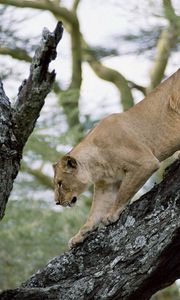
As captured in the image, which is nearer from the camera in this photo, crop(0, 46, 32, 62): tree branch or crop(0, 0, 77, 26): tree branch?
crop(0, 0, 77, 26): tree branch

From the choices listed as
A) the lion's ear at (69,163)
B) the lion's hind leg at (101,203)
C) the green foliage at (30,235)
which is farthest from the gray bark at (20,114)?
the green foliage at (30,235)

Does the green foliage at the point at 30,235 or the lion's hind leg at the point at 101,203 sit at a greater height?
the green foliage at the point at 30,235

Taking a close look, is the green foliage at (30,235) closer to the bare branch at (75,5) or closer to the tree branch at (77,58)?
the tree branch at (77,58)

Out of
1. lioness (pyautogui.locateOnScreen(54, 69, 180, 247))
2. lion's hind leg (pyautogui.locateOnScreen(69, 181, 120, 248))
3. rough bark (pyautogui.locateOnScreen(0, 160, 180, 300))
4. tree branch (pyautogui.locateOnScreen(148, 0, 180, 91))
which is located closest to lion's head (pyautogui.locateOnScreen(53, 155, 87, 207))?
lioness (pyautogui.locateOnScreen(54, 69, 180, 247))

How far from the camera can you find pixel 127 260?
451 cm

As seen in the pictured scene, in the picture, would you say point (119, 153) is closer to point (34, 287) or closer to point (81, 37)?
point (34, 287)

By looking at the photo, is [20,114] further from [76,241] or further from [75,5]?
[75,5]

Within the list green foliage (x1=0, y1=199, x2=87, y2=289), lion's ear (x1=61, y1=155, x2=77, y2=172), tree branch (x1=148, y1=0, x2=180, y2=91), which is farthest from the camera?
green foliage (x1=0, y1=199, x2=87, y2=289)

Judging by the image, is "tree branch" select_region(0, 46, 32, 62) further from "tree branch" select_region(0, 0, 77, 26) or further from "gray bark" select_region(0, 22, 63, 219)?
"gray bark" select_region(0, 22, 63, 219)

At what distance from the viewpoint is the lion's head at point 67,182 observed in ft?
20.7

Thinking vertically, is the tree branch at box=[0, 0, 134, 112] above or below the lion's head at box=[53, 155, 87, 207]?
above

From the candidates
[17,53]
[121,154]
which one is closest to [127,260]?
[121,154]

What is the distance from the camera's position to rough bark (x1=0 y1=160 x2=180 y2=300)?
4.43 m

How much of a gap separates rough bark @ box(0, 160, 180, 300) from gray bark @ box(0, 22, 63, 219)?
473 mm
